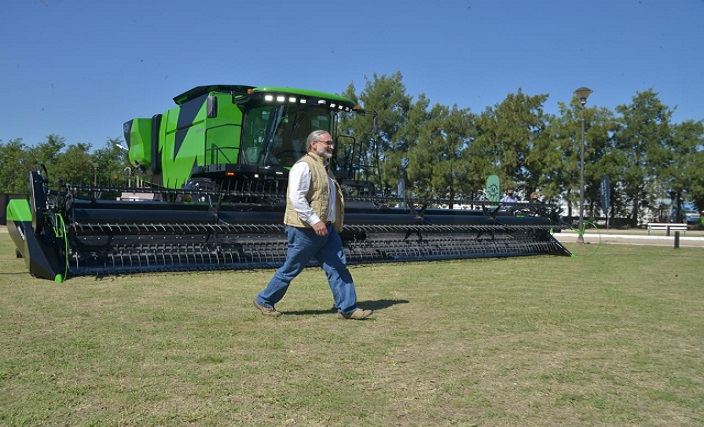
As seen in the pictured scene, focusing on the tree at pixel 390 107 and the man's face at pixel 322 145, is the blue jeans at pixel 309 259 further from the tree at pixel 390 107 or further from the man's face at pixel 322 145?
the tree at pixel 390 107

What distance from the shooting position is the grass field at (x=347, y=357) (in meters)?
3.05

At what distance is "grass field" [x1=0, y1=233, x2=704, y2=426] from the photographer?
3051 millimetres

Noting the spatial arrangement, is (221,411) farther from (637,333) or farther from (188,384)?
(637,333)

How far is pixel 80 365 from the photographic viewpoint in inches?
147

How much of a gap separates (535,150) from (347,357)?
39.4m

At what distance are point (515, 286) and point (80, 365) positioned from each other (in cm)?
567

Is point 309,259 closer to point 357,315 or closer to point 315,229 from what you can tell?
point 315,229

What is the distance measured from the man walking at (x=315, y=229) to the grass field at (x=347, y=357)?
0.76ft

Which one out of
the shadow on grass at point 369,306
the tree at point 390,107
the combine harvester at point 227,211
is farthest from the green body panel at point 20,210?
the tree at point 390,107

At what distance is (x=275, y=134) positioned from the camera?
11070 mm

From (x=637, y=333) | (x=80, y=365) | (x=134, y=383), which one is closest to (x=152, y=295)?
(x=80, y=365)

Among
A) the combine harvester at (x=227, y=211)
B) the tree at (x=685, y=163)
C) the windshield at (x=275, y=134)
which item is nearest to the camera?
the combine harvester at (x=227, y=211)

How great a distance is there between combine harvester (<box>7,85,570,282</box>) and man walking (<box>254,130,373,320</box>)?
10.1 feet

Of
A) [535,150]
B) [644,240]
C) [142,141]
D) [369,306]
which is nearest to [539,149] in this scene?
[535,150]
